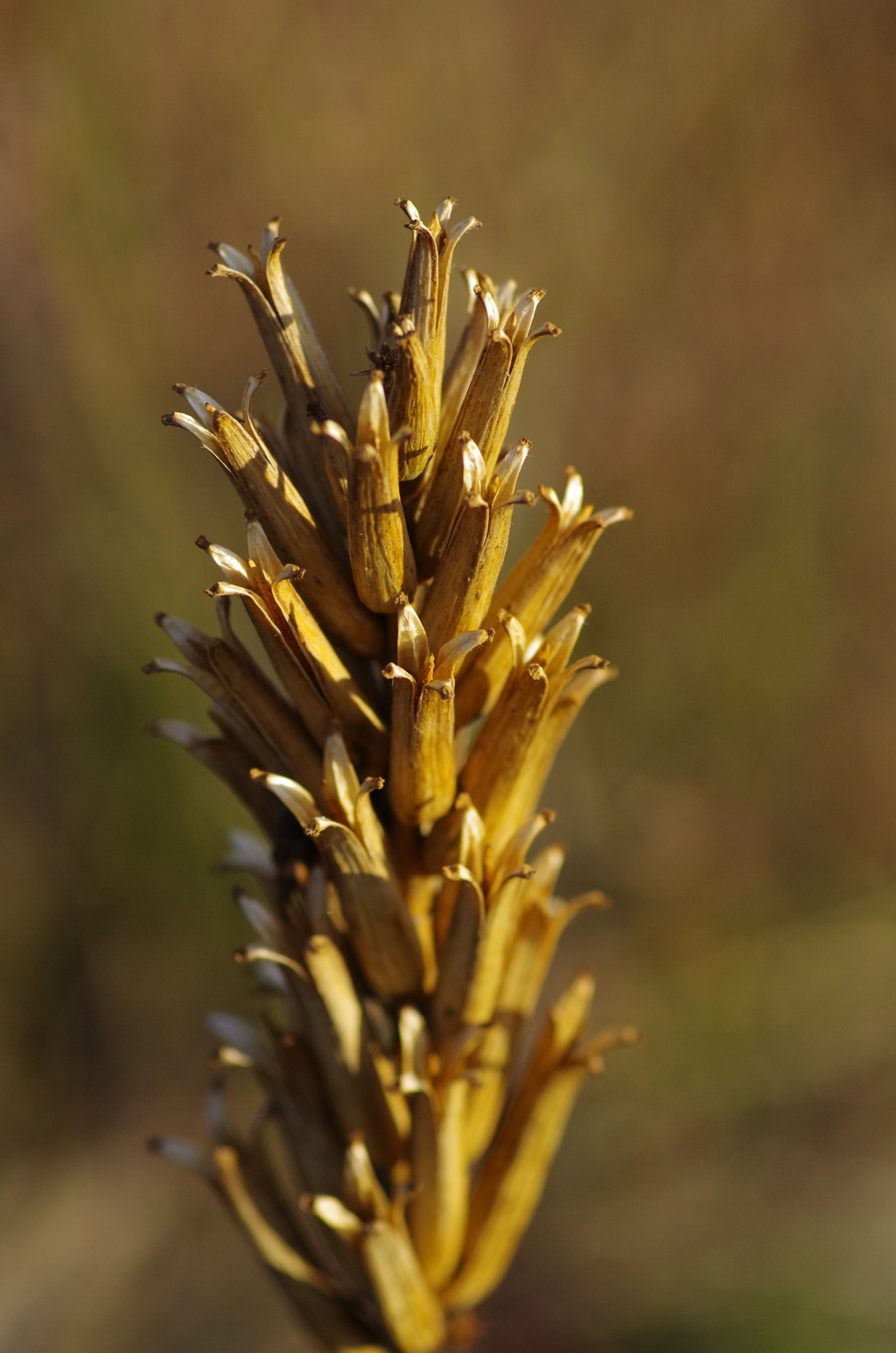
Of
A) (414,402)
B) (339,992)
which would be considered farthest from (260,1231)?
(414,402)

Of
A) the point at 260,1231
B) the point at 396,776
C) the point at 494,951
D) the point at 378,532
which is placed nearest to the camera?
the point at 378,532

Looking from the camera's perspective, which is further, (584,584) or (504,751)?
(584,584)

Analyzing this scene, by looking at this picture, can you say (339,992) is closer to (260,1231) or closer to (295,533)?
(260,1231)

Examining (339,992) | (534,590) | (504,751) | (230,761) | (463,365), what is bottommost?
(339,992)

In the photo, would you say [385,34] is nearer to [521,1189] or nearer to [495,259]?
[495,259]

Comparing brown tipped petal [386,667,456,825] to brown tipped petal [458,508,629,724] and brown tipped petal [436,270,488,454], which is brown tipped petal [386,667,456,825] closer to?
brown tipped petal [458,508,629,724]

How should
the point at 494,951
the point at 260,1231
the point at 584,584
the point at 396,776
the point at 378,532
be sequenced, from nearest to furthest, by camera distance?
1. the point at 378,532
2. the point at 396,776
3. the point at 494,951
4. the point at 260,1231
5. the point at 584,584

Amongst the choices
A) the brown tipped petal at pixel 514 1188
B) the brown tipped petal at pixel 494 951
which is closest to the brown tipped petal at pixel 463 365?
Answer: the brown tipped petal at pixel 494 951
